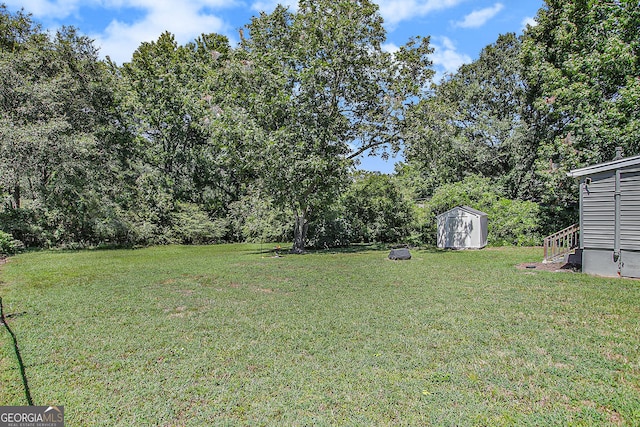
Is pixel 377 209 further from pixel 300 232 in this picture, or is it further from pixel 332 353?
pixel 332 353

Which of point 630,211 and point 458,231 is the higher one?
point 630,211

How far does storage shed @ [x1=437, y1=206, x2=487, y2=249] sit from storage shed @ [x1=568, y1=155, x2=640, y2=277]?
7324mm

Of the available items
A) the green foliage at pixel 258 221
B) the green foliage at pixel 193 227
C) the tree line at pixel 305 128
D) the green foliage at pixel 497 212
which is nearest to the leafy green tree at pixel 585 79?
the tree line at pixel 305 128

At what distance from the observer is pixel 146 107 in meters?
22.8

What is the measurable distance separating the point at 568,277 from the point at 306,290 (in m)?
5.87

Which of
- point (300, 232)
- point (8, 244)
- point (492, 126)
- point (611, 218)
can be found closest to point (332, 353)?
point (611, 218)

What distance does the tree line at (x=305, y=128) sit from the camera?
14922 mm

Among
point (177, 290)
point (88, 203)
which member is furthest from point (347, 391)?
point (88, 203)

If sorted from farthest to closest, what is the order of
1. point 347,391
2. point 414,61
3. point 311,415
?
point 414,61 → point 347,391 → point 311,415

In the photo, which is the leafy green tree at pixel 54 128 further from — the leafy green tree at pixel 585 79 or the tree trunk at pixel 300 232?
the leafy green tree at pixel 585 79

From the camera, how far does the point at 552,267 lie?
984cm

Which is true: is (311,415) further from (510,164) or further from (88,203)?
(510,164)

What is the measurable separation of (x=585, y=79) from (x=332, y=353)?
1681cm

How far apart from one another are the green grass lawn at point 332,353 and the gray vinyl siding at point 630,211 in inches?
34.7
